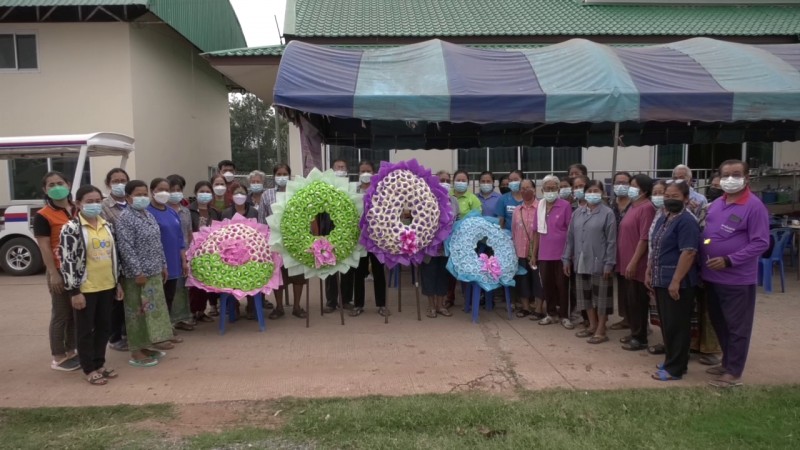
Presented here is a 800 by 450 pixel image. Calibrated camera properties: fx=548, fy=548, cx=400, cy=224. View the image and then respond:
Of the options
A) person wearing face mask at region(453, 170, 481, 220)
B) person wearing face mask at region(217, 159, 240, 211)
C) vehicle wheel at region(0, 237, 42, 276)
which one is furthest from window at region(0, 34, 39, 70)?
person wearing face mask at region(453, 170, 481, 220)

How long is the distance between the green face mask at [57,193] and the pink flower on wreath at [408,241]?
3.17 metres

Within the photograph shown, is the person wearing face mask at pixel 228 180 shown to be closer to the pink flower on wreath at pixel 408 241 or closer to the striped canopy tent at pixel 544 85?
the striped canopy tent at pixel 544 85

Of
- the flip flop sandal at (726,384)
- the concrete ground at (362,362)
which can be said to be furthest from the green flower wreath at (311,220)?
the flip flop sandal at (726,384)

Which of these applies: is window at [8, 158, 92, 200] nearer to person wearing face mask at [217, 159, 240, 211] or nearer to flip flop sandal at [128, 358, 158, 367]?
person wearing face mask at [217, 159, 240, 211]

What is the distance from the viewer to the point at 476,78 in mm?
7730

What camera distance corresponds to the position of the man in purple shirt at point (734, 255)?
13.5 ft

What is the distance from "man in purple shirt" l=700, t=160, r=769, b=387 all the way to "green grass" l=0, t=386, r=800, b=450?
1.41ft

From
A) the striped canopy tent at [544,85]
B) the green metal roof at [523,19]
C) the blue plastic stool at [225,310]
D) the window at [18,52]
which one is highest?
the green metal roof at [523,19]

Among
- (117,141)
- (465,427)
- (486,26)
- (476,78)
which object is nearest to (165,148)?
(117,141)

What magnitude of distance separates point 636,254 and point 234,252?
4032 mm

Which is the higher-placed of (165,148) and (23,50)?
(23,50)

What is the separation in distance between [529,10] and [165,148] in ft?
34.3

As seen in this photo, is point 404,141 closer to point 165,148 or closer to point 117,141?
point 117,141

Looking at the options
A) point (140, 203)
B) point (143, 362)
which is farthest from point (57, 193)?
point (143, 362)
